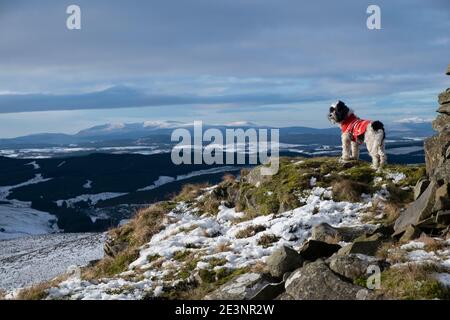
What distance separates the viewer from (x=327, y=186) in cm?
1852

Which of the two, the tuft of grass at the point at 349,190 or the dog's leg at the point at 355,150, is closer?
the tuft of grass at the point at 349,190

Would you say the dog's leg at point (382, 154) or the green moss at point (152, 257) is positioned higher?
the dog's leg at point (382, 154)

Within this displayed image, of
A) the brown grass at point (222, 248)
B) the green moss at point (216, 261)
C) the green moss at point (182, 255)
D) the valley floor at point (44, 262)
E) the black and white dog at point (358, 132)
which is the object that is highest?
the black and white dog at point (358, 132)

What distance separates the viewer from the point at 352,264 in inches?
384

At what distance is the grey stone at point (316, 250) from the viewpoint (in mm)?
11688

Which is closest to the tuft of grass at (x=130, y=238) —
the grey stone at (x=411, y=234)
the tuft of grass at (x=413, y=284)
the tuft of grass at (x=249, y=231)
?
the tuft of grass at (x=249, y=231)

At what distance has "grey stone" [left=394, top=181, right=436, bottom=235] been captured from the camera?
12664 mm

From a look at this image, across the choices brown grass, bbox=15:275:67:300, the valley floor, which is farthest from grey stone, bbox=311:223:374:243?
the valley floor

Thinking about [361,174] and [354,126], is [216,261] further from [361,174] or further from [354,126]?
[354,126]

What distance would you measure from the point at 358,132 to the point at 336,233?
21.8ft

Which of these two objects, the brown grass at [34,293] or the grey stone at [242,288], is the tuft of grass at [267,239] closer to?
the grey stone at [242,288]

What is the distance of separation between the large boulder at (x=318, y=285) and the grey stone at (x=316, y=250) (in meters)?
1.59
